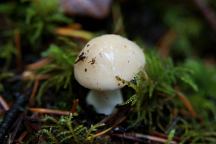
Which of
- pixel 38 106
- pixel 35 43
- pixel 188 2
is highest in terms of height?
pixel 188 2

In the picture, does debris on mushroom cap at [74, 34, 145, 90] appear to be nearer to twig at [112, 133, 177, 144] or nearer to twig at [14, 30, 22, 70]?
twig at [112, 133, 177, 144]

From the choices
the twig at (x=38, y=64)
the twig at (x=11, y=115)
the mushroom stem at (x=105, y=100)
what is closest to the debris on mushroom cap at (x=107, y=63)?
the mushroom stem at (x=105, y=100)

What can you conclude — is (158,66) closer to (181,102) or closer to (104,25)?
(181,102)

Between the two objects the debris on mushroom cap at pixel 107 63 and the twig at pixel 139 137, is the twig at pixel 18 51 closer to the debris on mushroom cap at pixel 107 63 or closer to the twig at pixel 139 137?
the debris on mushroom cap at pixel 107 63

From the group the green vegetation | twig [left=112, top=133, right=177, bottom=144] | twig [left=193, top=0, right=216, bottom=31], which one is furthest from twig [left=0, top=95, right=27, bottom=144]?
twig [left=193, top=0, right=216, bottom=31]

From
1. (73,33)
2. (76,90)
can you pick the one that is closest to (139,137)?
(76,90)

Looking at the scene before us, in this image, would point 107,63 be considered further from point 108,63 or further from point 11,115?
point 11,115

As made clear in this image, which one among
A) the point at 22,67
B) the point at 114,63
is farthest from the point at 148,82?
the point at 22,67
